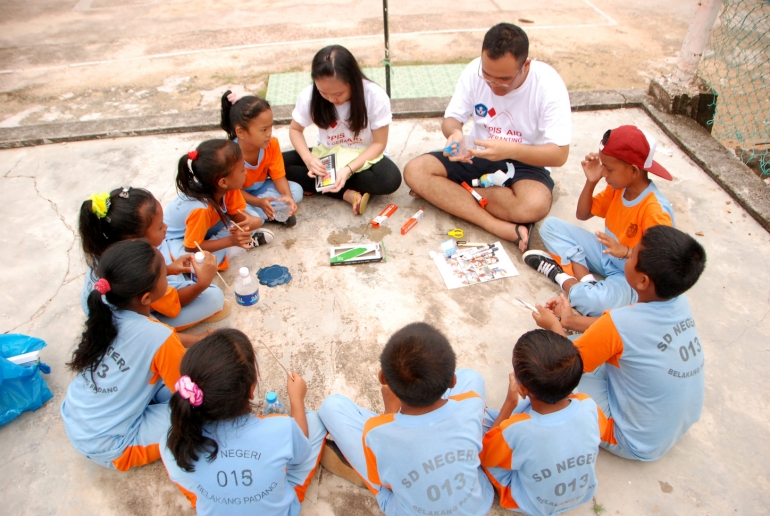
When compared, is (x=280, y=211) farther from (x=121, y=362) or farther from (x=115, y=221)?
(x=121, y=362)

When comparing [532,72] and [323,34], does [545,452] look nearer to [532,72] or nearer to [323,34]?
[532,72]

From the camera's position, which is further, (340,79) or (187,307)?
(340,79)

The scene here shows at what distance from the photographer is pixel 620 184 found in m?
2.59

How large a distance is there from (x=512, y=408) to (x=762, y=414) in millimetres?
1200

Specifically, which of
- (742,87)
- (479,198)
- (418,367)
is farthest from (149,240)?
(742,87)

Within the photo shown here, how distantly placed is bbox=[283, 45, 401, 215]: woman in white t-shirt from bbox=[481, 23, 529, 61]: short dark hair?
77cm

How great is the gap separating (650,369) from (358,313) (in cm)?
140

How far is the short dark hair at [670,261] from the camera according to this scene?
73.8 inches

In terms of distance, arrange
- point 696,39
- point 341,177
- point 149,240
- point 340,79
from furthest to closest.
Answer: point 696,39 < point 341,177 < point 340,79 < point 149,240

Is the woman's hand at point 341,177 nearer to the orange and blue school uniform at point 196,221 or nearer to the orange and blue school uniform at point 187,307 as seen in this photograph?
the orange and blue school uniform at point 196,221

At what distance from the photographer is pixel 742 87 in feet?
18.0

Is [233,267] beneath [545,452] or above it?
beneath

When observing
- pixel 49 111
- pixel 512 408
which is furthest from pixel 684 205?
pixel 49 111

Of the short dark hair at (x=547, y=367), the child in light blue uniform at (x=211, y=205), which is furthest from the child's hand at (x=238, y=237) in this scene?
the short dark hair at (x=547, y=367)
